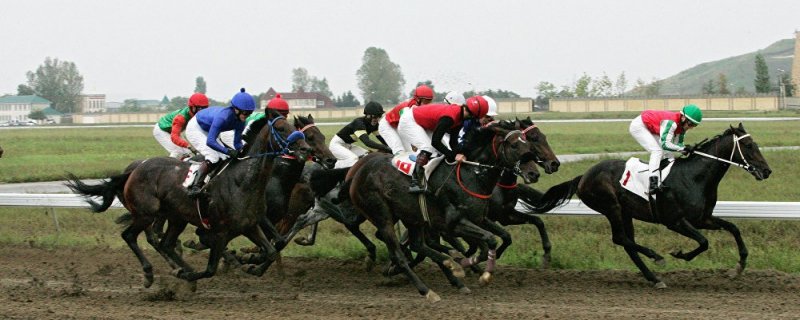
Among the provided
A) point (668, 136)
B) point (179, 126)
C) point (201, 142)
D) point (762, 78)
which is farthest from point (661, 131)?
point (762, 78)

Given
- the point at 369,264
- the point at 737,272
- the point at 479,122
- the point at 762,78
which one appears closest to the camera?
the point at 479,122

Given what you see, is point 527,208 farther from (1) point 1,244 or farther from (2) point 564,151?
(2) point 564,151

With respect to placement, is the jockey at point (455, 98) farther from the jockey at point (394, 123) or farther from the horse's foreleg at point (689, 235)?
the horse's foreleg at point (689, 235)

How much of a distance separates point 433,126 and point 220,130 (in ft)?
6.63

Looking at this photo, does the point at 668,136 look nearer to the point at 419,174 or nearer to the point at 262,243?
the point at 419,174

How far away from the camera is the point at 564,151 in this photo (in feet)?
103

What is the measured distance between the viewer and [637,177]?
1098 centimetres

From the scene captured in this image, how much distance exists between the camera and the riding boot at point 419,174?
32.7 ft

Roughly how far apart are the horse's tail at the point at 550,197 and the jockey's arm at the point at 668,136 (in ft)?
3.70

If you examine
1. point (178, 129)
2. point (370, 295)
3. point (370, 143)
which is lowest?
point (370, 295)

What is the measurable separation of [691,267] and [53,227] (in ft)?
30.4

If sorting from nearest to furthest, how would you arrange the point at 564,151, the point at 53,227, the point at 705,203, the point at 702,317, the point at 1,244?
the point at 702,317
the point at 705,203
the point at 1,244
the point at 53,227
the point at 564,151

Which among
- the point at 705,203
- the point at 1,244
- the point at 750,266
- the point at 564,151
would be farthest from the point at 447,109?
the point at 564,151

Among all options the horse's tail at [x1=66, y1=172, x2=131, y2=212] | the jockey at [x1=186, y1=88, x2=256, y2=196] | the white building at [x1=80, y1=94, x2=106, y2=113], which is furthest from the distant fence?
the white building at [x1=80, y1=94, x2=106, y2=113]
